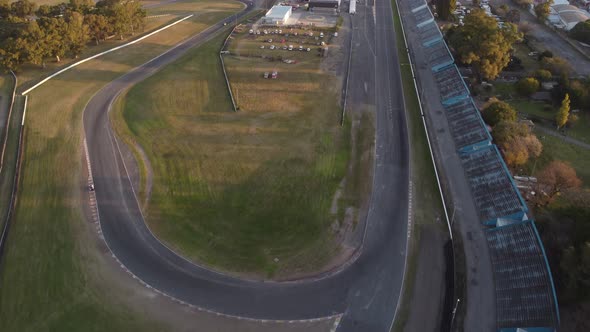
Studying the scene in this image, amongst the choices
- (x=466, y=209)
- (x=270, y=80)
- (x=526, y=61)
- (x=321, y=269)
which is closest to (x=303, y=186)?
(x=321, y=269)

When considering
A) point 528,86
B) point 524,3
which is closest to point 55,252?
point 528,86

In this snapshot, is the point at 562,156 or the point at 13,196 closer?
the point at 13,196

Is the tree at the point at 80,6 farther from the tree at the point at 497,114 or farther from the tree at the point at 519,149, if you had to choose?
the tree at the point at 519,149

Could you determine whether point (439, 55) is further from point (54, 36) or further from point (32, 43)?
point (32, 43)

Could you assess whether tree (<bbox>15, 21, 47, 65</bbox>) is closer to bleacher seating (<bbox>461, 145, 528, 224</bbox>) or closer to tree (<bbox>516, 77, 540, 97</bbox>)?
bleacher seating (<bbox>461, 145, 528, 224</bbox>)

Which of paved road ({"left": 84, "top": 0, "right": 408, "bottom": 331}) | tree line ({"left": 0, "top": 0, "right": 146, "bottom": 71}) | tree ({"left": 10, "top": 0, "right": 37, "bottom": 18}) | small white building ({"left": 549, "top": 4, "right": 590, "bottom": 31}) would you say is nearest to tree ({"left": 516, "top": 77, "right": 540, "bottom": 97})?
paved road ({"left": 84, "top": 0, "right": 408, "bottom": 331})

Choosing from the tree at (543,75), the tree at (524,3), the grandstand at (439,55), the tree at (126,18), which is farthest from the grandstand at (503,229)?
the tree at (126,18)

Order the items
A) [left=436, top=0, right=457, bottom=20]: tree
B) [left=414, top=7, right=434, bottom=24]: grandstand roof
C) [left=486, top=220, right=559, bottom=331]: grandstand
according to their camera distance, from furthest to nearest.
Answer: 1. [left=436, top=0, right=457, bottom=20]: tree
2. [left=414, top=7, right=434, bottom=24]: grandstand roof
3. [left=486, top=220, right=559, bottom=331]: grandstand
